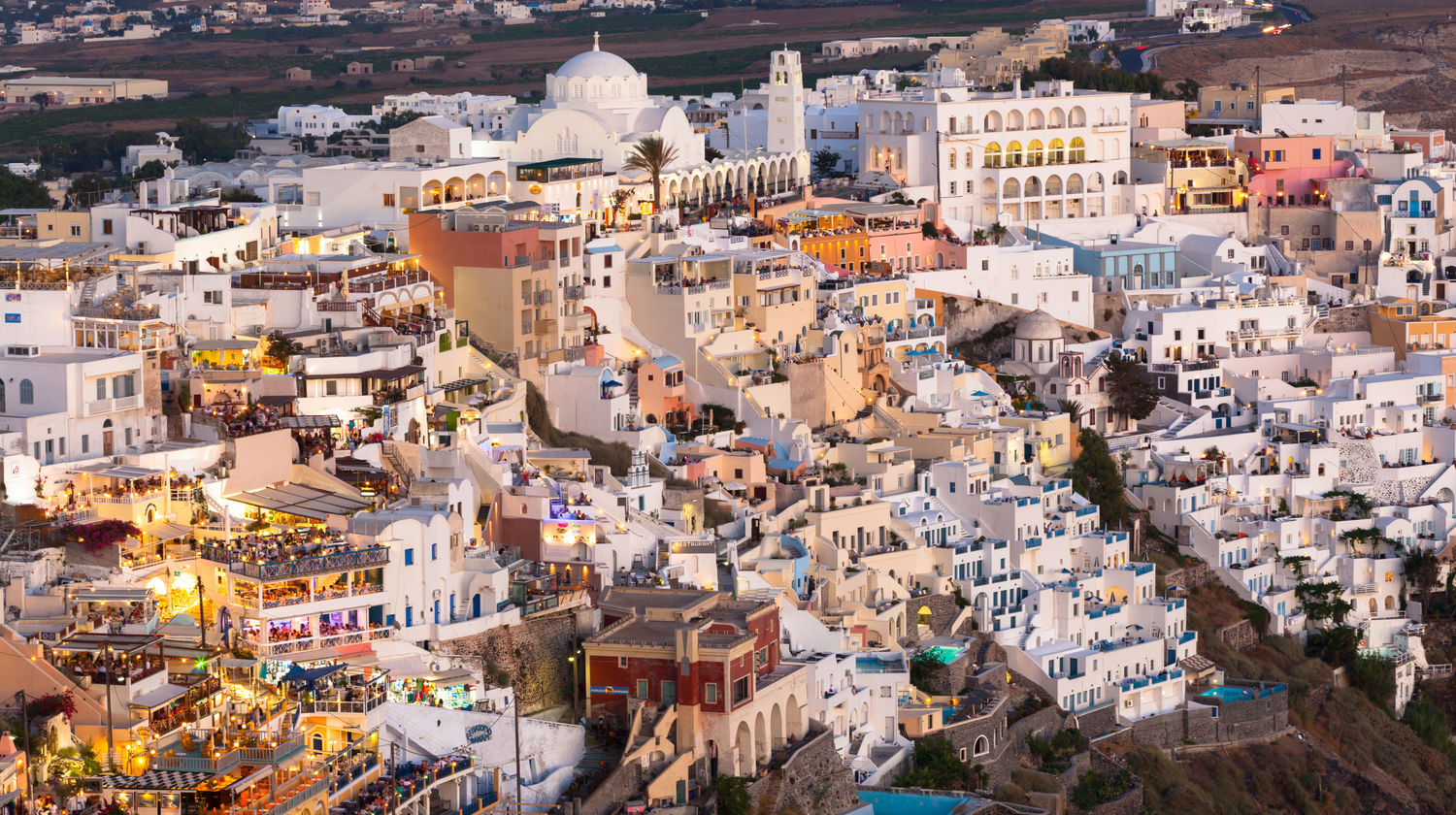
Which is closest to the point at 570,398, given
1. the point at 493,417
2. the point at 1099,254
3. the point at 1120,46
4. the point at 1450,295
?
the point at 493,417

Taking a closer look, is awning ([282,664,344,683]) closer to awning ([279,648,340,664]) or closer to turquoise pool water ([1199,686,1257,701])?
awning ([279,648,340,664])

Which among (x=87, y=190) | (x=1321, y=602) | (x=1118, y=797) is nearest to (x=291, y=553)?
(x=1118, y=797)

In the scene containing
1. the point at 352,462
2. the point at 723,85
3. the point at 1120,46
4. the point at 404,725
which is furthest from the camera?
the point at 723,85

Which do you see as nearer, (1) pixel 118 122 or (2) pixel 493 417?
(2) pixel 493 417

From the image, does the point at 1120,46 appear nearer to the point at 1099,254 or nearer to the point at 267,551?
the point at 1099,254

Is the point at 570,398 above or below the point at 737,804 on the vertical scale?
above

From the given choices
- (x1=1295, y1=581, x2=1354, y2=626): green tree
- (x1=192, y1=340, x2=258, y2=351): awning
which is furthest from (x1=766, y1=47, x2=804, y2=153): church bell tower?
(x1=192, y1=340, x2=258, y2=351): awning

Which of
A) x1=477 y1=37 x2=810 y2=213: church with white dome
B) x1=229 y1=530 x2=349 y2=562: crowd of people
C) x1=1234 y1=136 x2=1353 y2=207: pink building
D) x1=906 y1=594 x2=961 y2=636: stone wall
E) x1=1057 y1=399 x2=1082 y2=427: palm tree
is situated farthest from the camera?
x1=1234 y1=136 x2=1353 y2=207: pink building

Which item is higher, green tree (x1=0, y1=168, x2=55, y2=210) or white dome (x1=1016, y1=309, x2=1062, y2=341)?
green tree (x1=0, y1=168, x2=55, y2=210)
